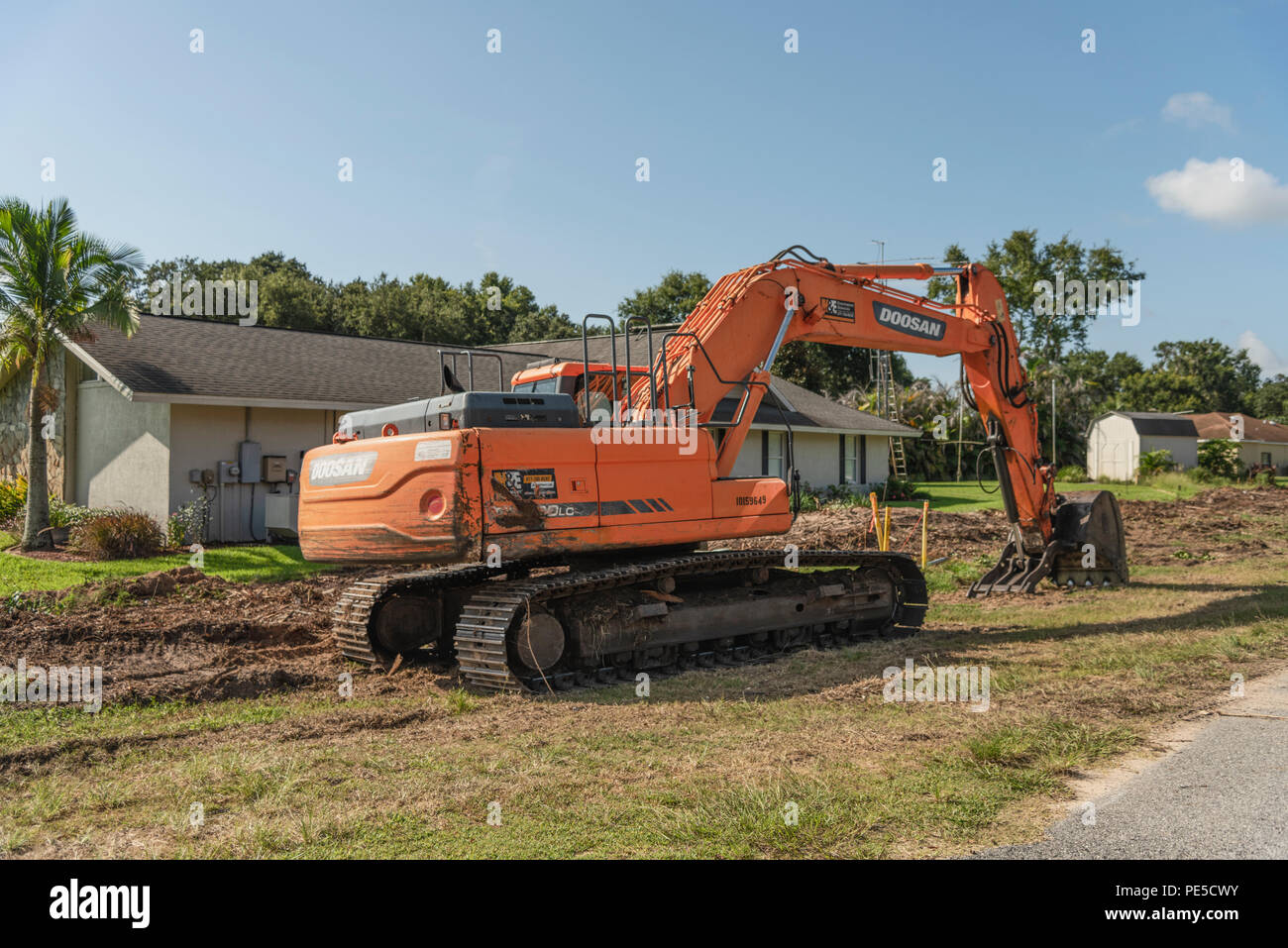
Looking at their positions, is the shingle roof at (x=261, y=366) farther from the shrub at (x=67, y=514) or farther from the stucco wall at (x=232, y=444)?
the shrub at (x=67, y=514)

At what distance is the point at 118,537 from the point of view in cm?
1714

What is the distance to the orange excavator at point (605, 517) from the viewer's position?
8.39m

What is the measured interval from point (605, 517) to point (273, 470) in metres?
13.0

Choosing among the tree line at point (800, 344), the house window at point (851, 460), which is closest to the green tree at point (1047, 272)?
the tree line at point (800, 344)

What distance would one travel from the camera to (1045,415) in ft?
168

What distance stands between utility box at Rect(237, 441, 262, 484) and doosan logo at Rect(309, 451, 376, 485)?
11077mm

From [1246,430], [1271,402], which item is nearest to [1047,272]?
[1246,430]

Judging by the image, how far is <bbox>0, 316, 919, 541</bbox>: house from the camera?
18922 millimetres

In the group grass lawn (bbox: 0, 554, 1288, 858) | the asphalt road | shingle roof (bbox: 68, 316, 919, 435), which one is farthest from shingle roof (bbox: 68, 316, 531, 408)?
the asphalt road

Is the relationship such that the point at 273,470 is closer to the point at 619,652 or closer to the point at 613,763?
the point at 619,652

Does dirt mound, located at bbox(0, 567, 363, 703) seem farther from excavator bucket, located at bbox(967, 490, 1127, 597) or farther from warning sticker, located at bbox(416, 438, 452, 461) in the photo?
excavator bucket, located at bbox(967, 490, 1127, 597)

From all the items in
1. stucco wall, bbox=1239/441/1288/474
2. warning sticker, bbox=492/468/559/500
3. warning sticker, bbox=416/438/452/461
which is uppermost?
stucco wall, bbox=1239/441/1288/474

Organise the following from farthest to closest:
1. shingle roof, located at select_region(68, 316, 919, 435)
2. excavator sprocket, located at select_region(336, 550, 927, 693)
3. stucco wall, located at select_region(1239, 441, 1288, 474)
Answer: stucco wall, located at select_region(1239, 441, 1288, 474)
shingle roof, located at select_region(68, 316, 919, 435)
excavator sprocket, located at select_region(336, 550, 927, 693)
